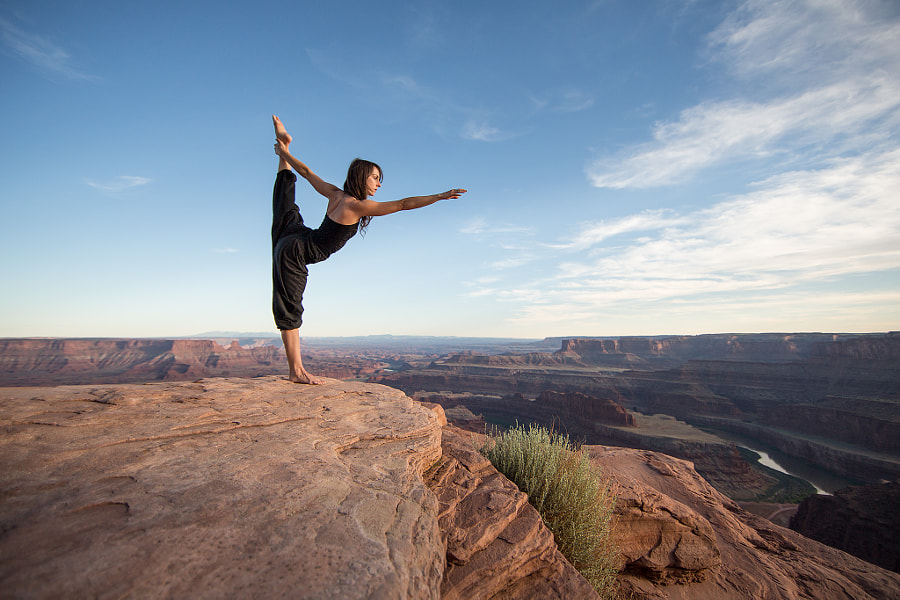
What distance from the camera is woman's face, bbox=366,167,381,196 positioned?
11.5 ft

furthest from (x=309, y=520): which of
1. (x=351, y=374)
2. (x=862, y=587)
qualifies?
(x=351, y=374)

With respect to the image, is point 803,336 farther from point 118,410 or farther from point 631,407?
point 118,410

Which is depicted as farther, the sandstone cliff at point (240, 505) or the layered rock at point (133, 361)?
the layered rock at point (133, 361)

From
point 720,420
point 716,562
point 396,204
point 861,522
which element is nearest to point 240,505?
point 396,204

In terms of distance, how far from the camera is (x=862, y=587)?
5.01 meters

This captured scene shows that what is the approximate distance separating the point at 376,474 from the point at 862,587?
713cm

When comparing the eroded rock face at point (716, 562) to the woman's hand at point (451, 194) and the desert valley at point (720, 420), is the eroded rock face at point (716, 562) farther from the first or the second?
the woman's hand at point (451, 194)

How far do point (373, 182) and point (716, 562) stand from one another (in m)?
5.87

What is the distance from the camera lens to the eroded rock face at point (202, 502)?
49.9 inches

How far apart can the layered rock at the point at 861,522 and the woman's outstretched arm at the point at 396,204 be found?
1970cm

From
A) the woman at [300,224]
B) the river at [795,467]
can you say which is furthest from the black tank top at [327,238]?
the river at [795,467]

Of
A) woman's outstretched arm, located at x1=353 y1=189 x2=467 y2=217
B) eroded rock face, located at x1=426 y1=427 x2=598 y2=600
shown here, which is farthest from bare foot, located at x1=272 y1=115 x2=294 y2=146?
Result: eroded rock face, located at x1=426 y1=427 x2=598 y2=600

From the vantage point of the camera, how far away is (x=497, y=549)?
238 centimetres

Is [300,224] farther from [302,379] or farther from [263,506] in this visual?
[263,506]
